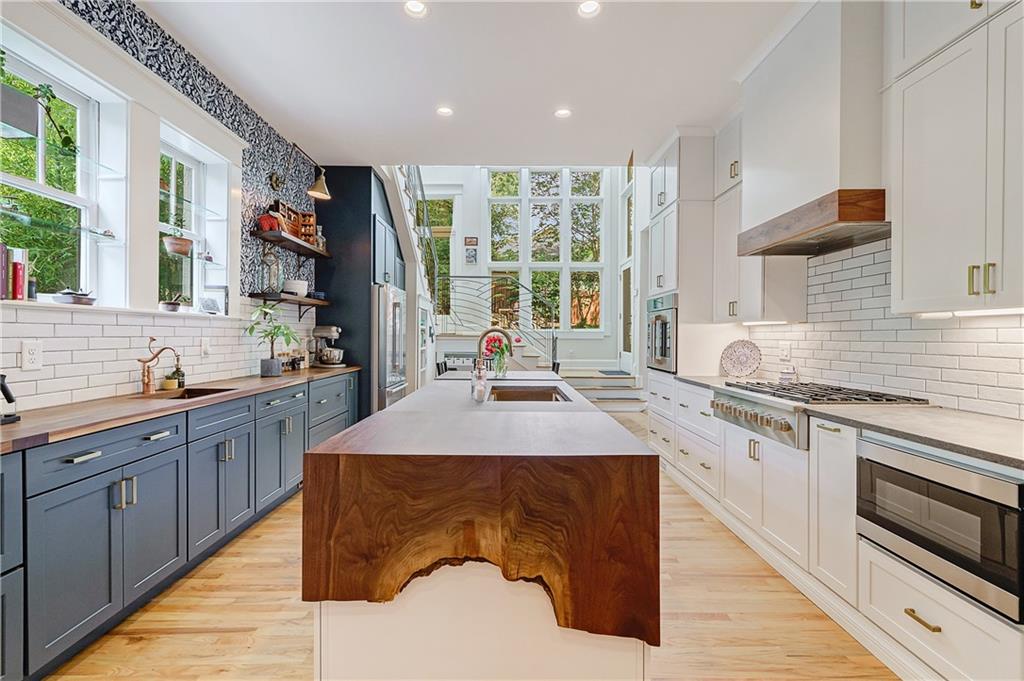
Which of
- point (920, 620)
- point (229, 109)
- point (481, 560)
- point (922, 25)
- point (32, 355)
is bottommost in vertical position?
point (920, 620)

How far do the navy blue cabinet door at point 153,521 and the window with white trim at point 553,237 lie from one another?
8009 millimetres

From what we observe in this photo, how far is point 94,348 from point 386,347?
3051mm

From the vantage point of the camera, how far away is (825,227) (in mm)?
2410

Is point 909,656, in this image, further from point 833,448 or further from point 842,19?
point 842,19

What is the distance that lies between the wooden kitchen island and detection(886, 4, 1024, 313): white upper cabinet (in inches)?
59.1

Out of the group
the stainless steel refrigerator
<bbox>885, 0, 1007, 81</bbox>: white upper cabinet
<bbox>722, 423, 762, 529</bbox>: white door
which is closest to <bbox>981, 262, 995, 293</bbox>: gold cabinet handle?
<bbox>885, 0, 1007, 81</bbox>: white upper cabinet

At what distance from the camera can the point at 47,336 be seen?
220cm

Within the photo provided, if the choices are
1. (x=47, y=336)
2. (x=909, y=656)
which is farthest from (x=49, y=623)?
(x=909, y=656)

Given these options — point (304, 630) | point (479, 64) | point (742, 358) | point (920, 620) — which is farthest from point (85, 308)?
point (742, 358)

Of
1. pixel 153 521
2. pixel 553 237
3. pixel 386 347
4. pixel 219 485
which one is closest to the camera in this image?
pixel 153 521

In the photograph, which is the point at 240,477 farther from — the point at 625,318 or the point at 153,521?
the point at 625,318

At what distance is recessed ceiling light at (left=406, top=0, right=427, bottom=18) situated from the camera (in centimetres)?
262

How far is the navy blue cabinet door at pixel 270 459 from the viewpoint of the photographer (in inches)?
128

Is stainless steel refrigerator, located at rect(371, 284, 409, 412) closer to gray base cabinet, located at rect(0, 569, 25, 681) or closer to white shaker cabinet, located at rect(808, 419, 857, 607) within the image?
gray base cabinet, located at rect(0, 569, 25, 681)
